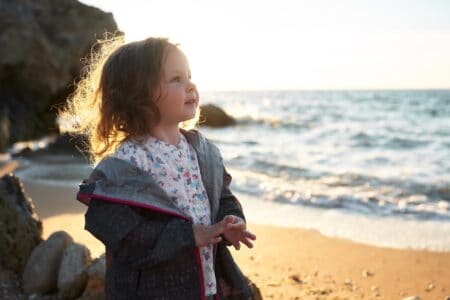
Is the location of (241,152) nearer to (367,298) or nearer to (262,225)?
(262,225)

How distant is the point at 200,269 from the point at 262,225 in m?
4.65

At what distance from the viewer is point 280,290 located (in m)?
4.27

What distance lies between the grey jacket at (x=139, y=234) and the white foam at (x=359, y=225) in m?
4.27

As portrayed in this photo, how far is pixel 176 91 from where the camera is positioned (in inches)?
85.6

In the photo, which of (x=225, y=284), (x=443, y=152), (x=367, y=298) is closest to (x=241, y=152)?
(x=443, y=152)

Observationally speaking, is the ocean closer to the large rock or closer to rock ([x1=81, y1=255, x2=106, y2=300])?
rock ([x1=81, y1=255, x2=106, y2=300])

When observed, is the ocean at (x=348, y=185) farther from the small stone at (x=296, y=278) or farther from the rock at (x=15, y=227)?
the rock at (x=15, y=227)

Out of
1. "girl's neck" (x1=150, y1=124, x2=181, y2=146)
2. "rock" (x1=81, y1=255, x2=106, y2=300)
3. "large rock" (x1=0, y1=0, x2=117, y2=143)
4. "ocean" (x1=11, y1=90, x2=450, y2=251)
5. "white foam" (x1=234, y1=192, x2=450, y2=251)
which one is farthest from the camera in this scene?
"large rock" (x1=0, y1=0, x2=117, y2=143)

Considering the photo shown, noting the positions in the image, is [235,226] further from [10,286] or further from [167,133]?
[10,286]

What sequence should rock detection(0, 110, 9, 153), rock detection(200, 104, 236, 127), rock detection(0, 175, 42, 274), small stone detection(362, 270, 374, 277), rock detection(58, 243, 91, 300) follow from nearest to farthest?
rock detection(58, 243, 91, 300), rock detection(0, 175, 42, 274), small stone detection(362, 270, 374, 277), rock detection(0, 110, 9, 153), rock detection(200, 104, 236, 127)

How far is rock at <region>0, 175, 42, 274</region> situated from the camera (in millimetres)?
3857

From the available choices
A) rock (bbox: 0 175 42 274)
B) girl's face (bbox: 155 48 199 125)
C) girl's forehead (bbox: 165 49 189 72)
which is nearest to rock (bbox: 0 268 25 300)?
rock (bbox: 0 175 42 274)

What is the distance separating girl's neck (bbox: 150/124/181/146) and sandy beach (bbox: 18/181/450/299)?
84.7 inches

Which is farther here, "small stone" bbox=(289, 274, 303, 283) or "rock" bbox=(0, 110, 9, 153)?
"rock" bbox=(0, 110, 9, 153)
